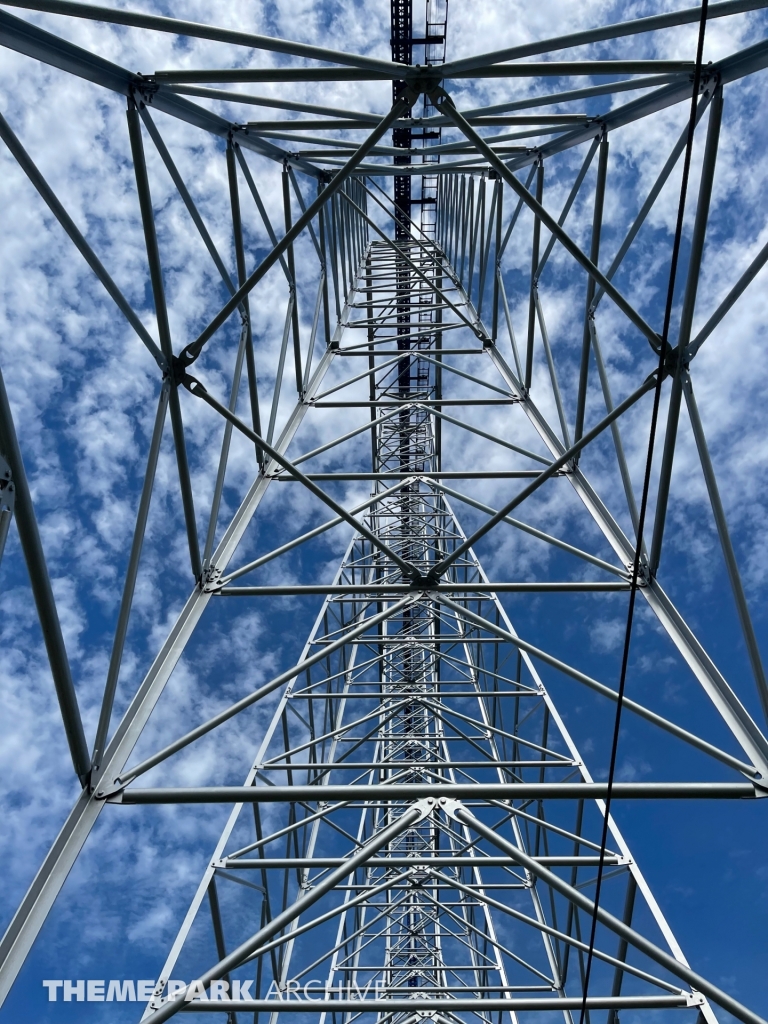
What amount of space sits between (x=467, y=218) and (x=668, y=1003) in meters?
16.8

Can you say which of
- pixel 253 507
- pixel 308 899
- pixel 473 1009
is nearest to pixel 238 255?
pixel 253 507

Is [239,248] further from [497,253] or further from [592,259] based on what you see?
[497,253]

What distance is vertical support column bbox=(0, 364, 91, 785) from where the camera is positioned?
525 cm

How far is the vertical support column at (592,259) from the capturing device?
10.0 meters

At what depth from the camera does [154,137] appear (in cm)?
831

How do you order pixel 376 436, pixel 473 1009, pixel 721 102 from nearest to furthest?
1. pixel 721 102
2. pixel 473 1009
3. pixel 376 436

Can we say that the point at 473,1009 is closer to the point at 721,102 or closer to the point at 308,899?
the point at 308,899

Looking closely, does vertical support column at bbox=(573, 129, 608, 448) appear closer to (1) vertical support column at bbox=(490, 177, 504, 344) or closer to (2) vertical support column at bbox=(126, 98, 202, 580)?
(1) vertical support column at bbox=(490, 177, 504, 344)

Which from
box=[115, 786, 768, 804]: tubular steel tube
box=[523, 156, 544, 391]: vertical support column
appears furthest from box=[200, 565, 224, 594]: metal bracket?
box=[523, 156, 544, 391]: vertical support column

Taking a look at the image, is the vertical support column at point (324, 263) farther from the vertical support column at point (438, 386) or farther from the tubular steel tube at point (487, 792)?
the tubular steel tube at point (487, 792)

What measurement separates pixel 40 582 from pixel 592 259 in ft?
26.1

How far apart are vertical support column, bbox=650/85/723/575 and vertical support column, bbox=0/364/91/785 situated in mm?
5424

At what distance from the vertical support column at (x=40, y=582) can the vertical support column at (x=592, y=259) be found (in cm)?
690

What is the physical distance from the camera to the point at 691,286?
7320 millimetres
